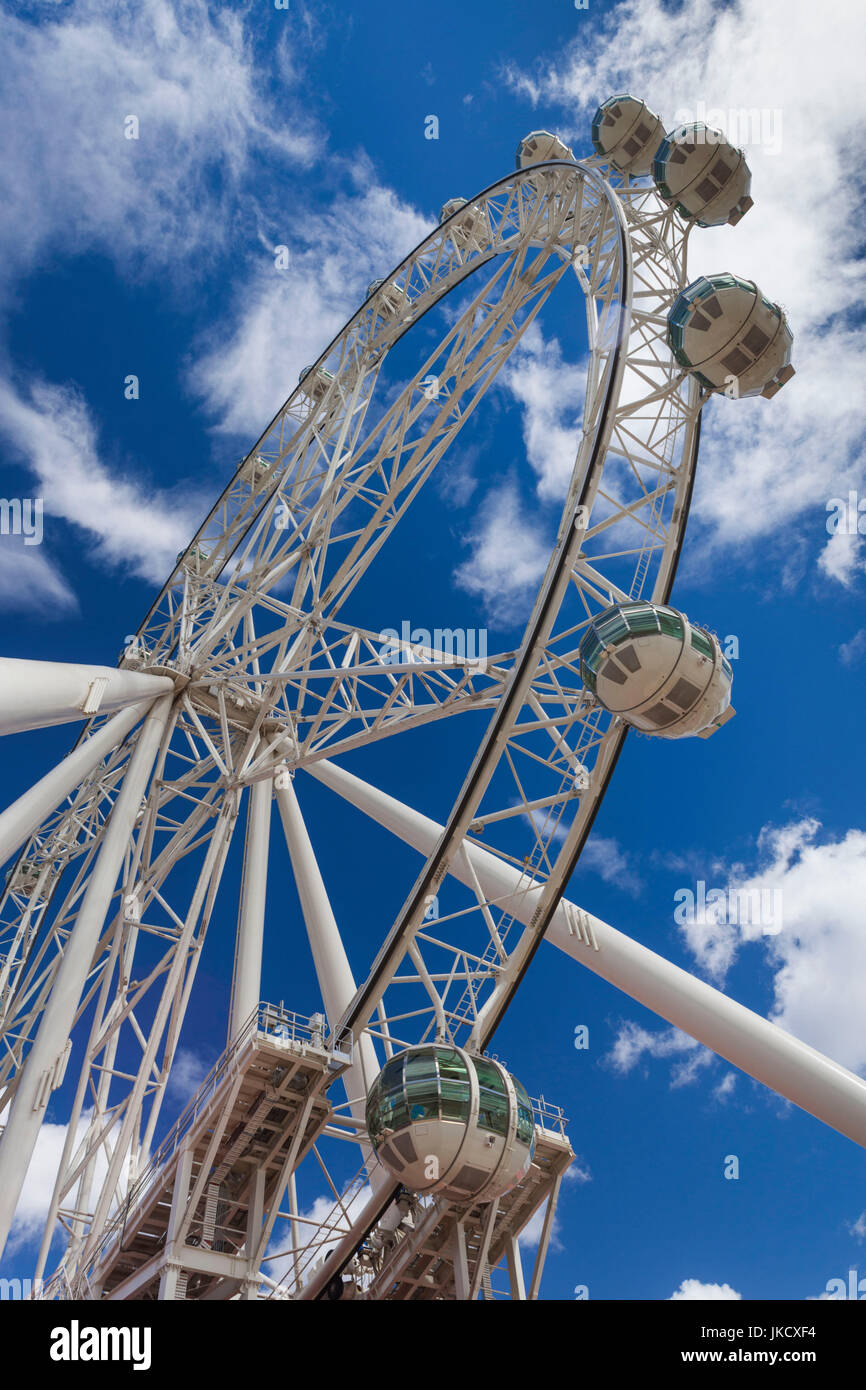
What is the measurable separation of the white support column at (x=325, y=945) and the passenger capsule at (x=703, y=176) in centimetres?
1650

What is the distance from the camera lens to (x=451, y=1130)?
13.9m

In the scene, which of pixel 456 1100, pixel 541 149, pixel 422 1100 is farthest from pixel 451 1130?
pixel 541 149

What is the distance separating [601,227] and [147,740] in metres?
15.7

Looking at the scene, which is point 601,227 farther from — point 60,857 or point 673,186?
point 60,857

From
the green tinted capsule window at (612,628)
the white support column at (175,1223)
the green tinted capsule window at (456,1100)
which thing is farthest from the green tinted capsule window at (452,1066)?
the green tinted capsule window at (612,628)

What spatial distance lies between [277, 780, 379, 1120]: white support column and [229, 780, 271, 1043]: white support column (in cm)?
57

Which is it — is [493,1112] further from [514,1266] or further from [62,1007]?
[62,1007]

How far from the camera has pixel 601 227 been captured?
23703mm

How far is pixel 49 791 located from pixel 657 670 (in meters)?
11.1

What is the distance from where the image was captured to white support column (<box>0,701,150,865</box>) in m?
17.4

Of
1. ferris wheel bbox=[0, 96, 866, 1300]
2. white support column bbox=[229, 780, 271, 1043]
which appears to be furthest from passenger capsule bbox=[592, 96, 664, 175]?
white support column bbox=[229, 780, 271, 1043]
